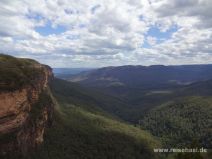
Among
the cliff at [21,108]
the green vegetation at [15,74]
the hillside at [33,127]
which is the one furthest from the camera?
the green vegetation at [15,74]

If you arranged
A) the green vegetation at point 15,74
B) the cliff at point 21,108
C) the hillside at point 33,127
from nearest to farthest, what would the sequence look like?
1. the cliff at point 21,108
2. the hillside at point 33,127
3. the green vegetation at point 15,74

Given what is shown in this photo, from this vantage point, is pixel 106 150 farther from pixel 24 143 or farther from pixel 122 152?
pixel 24 143

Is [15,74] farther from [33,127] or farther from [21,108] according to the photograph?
[33,127]

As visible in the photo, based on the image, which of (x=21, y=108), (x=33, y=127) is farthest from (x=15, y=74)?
(x=33, y=127)

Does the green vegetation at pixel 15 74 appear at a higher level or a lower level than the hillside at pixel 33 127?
higher

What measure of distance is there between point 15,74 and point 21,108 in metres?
15.6

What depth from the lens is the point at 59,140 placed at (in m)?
172

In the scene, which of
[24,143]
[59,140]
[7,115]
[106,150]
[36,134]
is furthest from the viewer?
[106,150]

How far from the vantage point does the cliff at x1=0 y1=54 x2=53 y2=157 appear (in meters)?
123

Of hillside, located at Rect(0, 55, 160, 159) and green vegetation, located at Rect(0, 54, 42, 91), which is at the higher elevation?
green vegetation, located at Rect(0, 54, 42, 91)

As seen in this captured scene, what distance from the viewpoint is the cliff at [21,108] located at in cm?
12294

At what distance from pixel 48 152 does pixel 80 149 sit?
2731 centimetres

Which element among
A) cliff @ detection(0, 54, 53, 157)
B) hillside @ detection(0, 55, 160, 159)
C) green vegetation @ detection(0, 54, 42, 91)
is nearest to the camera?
cliff @ detection(0, 54, 53, 157)

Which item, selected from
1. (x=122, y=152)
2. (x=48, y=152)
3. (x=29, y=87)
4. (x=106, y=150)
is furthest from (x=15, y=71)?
(x=122, y=152)
